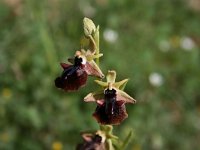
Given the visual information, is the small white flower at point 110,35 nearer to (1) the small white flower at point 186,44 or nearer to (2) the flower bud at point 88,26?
(1) the small white flower at point 186,44

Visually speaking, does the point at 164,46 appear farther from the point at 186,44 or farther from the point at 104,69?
the point at 104,69

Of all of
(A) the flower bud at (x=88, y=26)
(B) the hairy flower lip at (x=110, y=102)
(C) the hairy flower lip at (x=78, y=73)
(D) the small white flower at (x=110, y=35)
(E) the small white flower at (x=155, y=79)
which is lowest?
(B) the hairy flower lip at (x=110, y=102)

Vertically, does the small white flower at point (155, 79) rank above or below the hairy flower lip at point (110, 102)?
above

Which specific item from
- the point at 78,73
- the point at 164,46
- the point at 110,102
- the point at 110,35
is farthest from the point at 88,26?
the point at 164,46

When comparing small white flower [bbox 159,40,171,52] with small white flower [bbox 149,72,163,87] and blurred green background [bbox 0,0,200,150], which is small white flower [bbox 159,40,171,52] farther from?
small white flower [bbox 149,72,163,87]

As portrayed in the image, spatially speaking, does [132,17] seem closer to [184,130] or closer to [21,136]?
[184,130]

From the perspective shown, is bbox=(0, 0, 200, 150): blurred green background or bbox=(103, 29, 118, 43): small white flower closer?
bbox=(0, 0, 200, 150): blurred green background

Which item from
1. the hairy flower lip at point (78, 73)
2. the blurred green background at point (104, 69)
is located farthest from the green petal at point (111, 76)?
the blurred green background at point (104, 69)

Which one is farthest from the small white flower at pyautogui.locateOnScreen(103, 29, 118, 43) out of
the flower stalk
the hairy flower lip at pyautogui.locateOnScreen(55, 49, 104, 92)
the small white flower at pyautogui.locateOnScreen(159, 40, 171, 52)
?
the hairy flower lip at pyautogui.locateOnScreen(55, 49, 104, 92)
